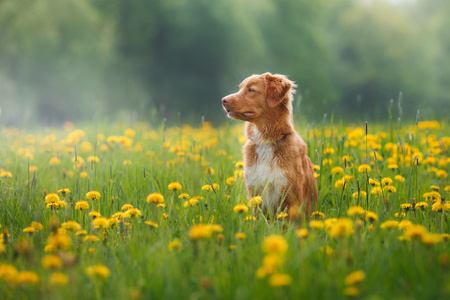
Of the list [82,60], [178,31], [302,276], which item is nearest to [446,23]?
[178,31]

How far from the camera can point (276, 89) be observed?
3686 mm

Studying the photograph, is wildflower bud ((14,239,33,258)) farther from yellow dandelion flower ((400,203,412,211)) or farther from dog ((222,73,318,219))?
yellow dandelion flower ((400,203,412,211))

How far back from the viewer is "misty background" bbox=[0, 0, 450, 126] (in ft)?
52.0

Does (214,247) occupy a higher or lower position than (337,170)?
lower

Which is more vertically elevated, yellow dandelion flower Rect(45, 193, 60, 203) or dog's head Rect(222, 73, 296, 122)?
dog's head Rect(222, 73, 296, 122)

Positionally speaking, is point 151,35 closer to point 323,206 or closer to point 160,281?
point 323,206

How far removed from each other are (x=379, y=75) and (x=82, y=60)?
17.5 meters

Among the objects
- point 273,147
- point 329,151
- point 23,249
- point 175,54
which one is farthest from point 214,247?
point 175,54

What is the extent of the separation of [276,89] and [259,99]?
0.18 meters

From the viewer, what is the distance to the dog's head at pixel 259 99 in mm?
3648

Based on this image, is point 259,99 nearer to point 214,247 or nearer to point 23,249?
point 214,247

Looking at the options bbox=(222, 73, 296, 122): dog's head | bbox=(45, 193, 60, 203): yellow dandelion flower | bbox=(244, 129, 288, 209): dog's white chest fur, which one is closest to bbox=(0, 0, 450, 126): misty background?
bbox=(222, 73, 296, 122): dog's head

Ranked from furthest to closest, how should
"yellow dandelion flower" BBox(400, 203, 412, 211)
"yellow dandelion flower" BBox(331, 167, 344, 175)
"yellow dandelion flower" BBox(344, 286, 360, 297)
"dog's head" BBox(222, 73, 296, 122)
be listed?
"yellow dandelion flower" BBox(331, 167, 344, 175) < "dog's head" BBox(222, 73, 296, 122) < "yellow dandelion flower" BBox(400, 203, 412, 211) < "yellow dandelion flower" BBox(344, 286, 360, 297)

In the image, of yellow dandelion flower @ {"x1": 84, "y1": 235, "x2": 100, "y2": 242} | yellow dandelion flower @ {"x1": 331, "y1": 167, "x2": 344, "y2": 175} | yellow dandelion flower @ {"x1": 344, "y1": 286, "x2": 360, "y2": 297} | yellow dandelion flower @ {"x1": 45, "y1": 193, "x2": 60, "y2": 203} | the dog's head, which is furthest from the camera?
yellow dandelion flower @ {"x1": 331, "y1": 167, "x2": 344, "y2": 175}
